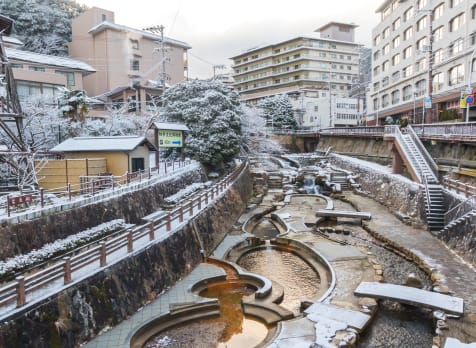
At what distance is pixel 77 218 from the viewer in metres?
16.9

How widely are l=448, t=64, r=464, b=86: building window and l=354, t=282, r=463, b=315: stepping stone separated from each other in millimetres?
29698

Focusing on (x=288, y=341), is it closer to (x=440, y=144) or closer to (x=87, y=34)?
(x=440, y=144)

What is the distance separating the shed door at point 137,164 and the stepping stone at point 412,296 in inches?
643

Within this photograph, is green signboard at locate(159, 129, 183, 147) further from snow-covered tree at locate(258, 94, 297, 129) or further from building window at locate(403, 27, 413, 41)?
snow-covered tree at locate(258, 94, 297, 129)

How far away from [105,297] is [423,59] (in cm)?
4397

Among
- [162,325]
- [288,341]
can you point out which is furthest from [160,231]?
[288,341]

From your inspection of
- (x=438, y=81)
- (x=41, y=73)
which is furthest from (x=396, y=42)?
(x=41, y=73)

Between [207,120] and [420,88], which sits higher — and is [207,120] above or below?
below

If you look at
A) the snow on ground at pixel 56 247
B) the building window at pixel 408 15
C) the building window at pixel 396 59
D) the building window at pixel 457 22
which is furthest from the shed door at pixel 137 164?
the building window at pixel 396 59

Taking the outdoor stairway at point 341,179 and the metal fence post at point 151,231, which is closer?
the metal fence post at point 151,231

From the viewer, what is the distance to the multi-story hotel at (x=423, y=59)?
3334cm

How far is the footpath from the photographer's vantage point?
1120 cm

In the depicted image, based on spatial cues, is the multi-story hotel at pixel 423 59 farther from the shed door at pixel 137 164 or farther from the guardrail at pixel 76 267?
the guardrail at pixel 76 267

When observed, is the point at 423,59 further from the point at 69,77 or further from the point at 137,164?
the point at 69,77
